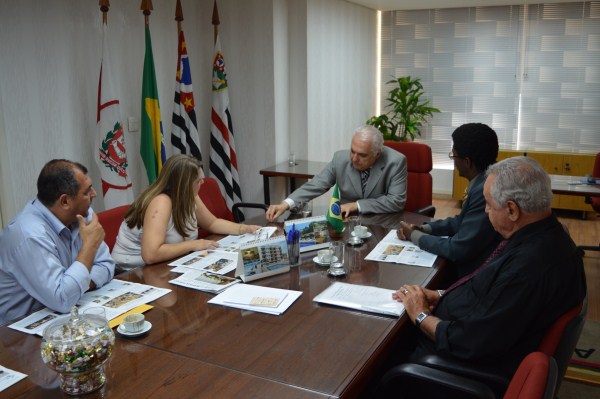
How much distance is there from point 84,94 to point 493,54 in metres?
4.98

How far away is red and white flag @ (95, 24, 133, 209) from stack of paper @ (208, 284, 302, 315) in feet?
6.39

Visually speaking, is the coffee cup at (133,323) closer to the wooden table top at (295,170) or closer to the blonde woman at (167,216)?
the blonde woman at (167,216)

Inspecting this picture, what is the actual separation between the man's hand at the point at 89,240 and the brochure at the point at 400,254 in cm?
114

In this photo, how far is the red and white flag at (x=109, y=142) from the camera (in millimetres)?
3650

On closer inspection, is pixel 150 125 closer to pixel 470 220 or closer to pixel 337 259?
pixel 337 259

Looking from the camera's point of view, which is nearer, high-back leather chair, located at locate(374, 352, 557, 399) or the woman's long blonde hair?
high-back leather chair, located at locate(374, 352, 557, 399)

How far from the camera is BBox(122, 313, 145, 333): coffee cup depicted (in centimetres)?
170

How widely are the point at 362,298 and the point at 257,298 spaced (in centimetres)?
38

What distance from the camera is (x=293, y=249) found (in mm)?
2322

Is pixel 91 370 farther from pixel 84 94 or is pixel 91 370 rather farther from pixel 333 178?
pixel 84 94

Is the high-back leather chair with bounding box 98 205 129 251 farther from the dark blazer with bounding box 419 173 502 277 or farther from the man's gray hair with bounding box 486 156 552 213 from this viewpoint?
the man's gray hair with bounding box 486 156 552 213

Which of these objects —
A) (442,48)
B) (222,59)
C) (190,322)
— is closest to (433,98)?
(442,48)

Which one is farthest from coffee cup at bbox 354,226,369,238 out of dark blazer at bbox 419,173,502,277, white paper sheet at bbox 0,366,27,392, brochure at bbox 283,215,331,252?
white paper sheet at bbox 0,366,27,392

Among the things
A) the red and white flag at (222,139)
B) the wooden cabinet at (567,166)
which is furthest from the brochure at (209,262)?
the wooden cabinet at (567,166)
